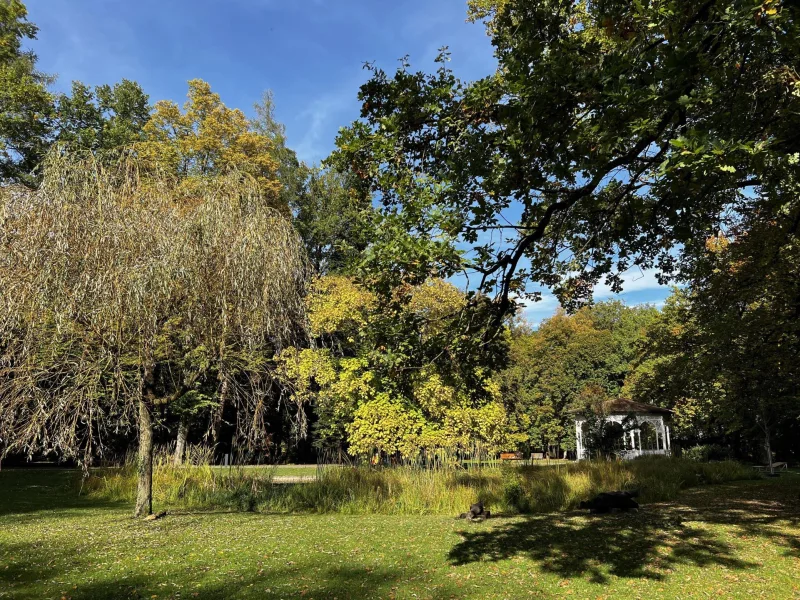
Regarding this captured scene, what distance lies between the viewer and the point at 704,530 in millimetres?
7316

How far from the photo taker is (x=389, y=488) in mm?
10789

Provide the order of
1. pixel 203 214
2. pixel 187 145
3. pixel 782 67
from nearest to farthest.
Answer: pixel 782 67, pixel 203 214, pixel 187 145

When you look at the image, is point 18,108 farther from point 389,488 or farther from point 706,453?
point 706,453

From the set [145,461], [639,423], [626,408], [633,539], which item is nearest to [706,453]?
[626,408]

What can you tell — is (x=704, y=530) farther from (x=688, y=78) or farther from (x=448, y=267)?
(x=688, y=78)

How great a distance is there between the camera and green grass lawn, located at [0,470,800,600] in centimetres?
474

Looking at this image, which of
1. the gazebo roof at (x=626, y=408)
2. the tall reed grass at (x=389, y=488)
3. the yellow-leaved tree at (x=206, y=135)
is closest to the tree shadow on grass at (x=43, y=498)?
the tall reed grass at (x=389, y=488)

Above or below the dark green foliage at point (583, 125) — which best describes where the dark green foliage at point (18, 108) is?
above

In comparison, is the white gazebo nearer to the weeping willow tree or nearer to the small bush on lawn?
the small bush on lawn

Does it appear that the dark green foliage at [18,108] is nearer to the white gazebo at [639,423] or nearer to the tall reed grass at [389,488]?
the tall reed grass at [389,488]

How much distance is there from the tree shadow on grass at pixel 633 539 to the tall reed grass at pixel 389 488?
1.51 meters

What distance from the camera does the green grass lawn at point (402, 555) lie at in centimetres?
474

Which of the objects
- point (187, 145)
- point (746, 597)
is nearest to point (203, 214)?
point (746, 597)

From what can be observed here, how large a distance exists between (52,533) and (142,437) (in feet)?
5.62
